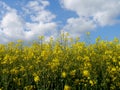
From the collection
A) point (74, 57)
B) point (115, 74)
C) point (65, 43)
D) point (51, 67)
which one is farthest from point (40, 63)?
point (65, 43)

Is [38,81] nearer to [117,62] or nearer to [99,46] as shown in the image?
[117,62]

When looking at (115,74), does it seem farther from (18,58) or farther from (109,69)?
(18,58)

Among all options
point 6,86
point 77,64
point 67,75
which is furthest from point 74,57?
point 6,86

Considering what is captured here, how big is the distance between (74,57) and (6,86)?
7.86ft

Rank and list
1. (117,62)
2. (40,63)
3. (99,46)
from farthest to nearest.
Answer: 1. (99,46)
2. (117,62)
3. (40,63)

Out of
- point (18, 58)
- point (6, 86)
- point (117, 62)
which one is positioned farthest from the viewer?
point (18, 58)

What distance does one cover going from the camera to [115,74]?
7266 millimetres

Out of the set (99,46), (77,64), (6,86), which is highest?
(99,46)

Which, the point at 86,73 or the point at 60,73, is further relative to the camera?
the point at 60,73

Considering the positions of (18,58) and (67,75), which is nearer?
(67,75)

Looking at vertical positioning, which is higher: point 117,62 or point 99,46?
point 99,46

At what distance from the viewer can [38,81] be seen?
7.07 metres

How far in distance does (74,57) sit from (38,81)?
183cm

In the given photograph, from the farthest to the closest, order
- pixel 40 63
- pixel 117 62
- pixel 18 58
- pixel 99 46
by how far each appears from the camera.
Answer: pixel 99 46, pixel 18 58, pixel 117 62, pixel 40 63
